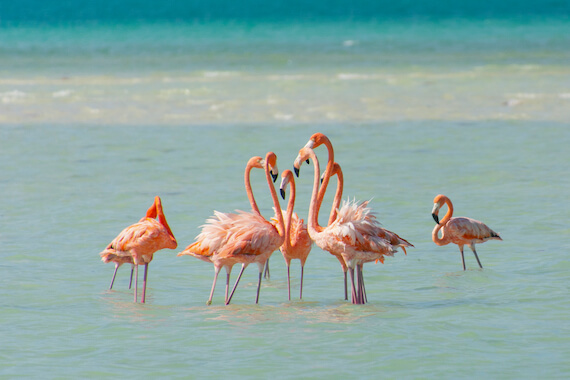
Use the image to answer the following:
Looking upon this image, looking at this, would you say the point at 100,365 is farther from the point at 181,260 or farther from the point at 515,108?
the point at 515,108

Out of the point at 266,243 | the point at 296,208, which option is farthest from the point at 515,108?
the point at 266,243

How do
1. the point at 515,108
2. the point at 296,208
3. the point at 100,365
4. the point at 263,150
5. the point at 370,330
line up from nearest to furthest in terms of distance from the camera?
the point at 100,365
the point at 370,330
the point at 296,208
the point at 263,150
the point at 515,108

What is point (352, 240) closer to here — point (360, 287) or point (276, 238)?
point (360, 287)

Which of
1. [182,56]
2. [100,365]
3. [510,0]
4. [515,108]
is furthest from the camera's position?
[510,0]

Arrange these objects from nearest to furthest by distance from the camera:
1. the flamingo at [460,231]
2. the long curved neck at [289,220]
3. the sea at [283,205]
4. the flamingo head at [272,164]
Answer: the sea at [283,205] → the flamingo head at [272,164] → the long curved neck at [289,220] → the flamingo at [460,231]

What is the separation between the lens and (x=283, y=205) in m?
9.50

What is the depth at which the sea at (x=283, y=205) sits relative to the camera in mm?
5305

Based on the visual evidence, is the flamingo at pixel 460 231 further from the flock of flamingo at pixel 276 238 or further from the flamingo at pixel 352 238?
the flamingo at pixel 352 238

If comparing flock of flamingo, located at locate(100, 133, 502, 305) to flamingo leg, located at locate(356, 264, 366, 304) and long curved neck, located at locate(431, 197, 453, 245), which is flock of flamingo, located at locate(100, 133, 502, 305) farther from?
long curved neck, located at locate(431, 197, 453, 245)

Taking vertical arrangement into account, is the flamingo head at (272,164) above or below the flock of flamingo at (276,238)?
A: above

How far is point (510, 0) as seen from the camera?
9225 cm

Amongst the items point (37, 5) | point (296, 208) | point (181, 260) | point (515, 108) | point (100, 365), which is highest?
point (37, 5)

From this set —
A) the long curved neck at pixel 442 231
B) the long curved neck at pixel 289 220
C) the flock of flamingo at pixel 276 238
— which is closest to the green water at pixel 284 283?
the long curved neck at pixel 442 231

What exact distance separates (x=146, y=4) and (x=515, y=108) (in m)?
81.3
